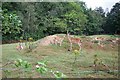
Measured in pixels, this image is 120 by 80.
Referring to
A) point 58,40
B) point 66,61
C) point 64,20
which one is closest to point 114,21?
point 58,40

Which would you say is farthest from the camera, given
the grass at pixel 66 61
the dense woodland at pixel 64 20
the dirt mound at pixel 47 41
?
the dense woodland at pixel 64 20

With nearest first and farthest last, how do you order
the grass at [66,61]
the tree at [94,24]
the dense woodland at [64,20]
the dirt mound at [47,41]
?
the grass at [66,61] → the dirt mound at [47,41] → the dense woodland at [64,20] → the tree at [94,24]

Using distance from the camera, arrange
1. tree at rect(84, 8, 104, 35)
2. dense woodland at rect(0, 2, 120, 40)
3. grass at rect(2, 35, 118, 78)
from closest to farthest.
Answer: grass at rect(2, 35, 118, 78), dense woodland at rect(0, 2, 120, 40), tree at rect(84, 8, 104, 35)

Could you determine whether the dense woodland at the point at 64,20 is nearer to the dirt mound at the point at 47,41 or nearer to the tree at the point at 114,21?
the tree at the point at 114,21

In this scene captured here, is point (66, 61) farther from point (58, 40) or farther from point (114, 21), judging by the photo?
point (114, 21)

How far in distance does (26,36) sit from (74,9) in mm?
1760

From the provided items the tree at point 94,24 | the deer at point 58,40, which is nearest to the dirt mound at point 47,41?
the deer at point 58,40

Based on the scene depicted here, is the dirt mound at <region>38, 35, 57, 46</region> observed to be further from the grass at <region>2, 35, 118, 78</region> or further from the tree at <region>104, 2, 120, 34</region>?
the tree at <region>104, 2, 120, 34</region>

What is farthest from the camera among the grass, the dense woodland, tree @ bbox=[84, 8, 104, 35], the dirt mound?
tree @ bbox=[84, 8, 104, 35]

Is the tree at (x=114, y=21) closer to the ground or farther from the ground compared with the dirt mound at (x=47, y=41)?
farther from the ground

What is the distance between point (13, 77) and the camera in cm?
248

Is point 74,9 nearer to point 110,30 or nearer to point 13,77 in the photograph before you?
point 110,30

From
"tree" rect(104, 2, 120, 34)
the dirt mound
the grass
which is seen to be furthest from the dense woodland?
the grass

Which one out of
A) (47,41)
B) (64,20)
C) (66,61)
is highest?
(64,20)
